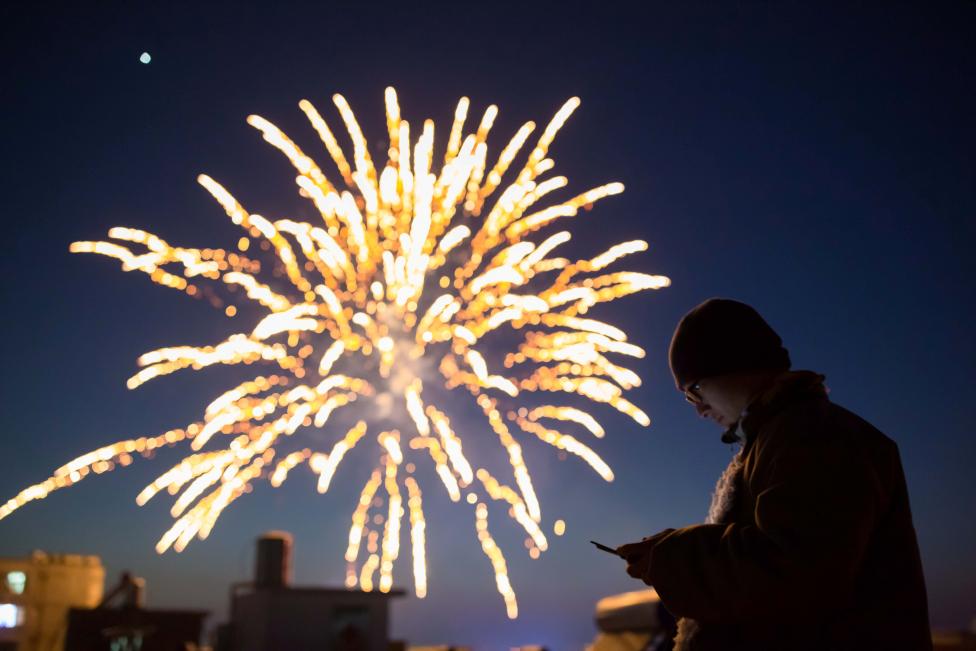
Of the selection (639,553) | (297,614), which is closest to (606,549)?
(639,553)

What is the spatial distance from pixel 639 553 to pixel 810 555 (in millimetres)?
505

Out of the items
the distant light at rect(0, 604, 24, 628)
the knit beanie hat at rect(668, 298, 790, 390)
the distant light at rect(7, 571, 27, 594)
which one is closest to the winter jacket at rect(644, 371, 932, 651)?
the knit beanie hat at rect(668, 298, 790, 390)

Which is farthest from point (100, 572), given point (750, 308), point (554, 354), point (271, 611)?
point (750, 308)

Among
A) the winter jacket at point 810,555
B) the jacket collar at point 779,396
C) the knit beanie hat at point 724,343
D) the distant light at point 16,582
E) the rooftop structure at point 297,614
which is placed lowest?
the winter jacket at point 810,555

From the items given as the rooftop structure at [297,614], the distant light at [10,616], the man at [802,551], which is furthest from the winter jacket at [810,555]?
the distant light at [10,616]

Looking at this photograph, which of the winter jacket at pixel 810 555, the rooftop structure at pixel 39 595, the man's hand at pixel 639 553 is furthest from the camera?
the rooftop structure at pixel 39 595

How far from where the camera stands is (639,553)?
94.9 inches

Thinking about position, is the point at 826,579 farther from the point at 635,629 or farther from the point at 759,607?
the point at 635,629

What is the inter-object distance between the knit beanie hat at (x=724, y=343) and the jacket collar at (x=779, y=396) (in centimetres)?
10

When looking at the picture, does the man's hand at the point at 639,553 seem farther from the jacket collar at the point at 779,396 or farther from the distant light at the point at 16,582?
the distant light at the point at 16,582

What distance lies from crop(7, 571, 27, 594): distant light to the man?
138 ft

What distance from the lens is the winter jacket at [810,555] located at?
Result: 82.5 inches

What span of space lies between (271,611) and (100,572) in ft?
82.2

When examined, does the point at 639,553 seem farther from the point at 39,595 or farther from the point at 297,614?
the point at 39,595
